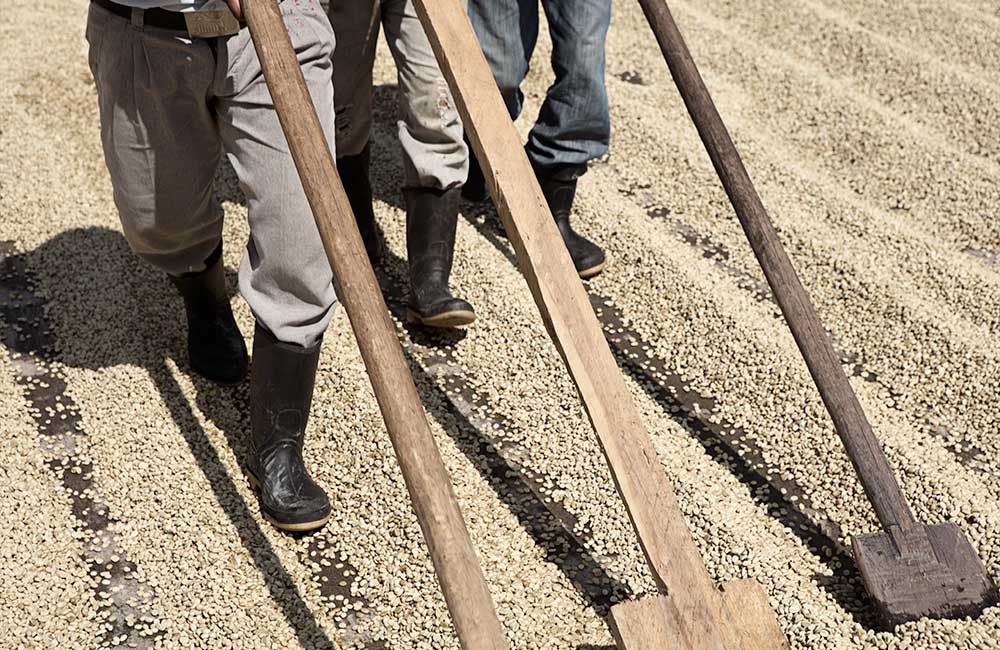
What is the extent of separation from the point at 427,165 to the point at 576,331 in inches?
45.5

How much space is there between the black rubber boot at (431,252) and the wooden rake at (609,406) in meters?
0.96

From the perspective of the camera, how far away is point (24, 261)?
128 inches

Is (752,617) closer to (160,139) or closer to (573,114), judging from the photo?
(160,139)

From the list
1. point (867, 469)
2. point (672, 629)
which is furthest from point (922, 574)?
point (672, 629)

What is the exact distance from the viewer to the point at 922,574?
7.14 feet

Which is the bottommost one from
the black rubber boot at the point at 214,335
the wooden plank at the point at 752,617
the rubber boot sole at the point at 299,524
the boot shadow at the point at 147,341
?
the boot shadow at the point at 147,341

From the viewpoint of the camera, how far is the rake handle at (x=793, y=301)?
2268 mm

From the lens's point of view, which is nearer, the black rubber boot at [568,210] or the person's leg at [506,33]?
→ the person's leg at [506,33]

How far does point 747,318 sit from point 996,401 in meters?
0.65

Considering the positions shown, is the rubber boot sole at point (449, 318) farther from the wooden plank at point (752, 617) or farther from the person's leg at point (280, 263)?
the wooden plank at point (752, 617)

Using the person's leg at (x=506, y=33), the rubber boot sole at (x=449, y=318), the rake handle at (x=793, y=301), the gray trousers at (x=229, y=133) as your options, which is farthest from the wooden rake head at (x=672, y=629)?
the person's leg at (x=506, y=33)

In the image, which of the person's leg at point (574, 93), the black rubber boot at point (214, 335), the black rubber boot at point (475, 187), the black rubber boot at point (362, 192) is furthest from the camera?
the black rubber boot at point (475, 187)

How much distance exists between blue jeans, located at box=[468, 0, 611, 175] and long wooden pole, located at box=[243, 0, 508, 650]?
1.40 metres

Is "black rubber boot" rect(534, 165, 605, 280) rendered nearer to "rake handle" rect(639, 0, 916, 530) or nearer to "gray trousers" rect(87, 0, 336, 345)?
"rake handle" rect(639, 0, 916, 530)
